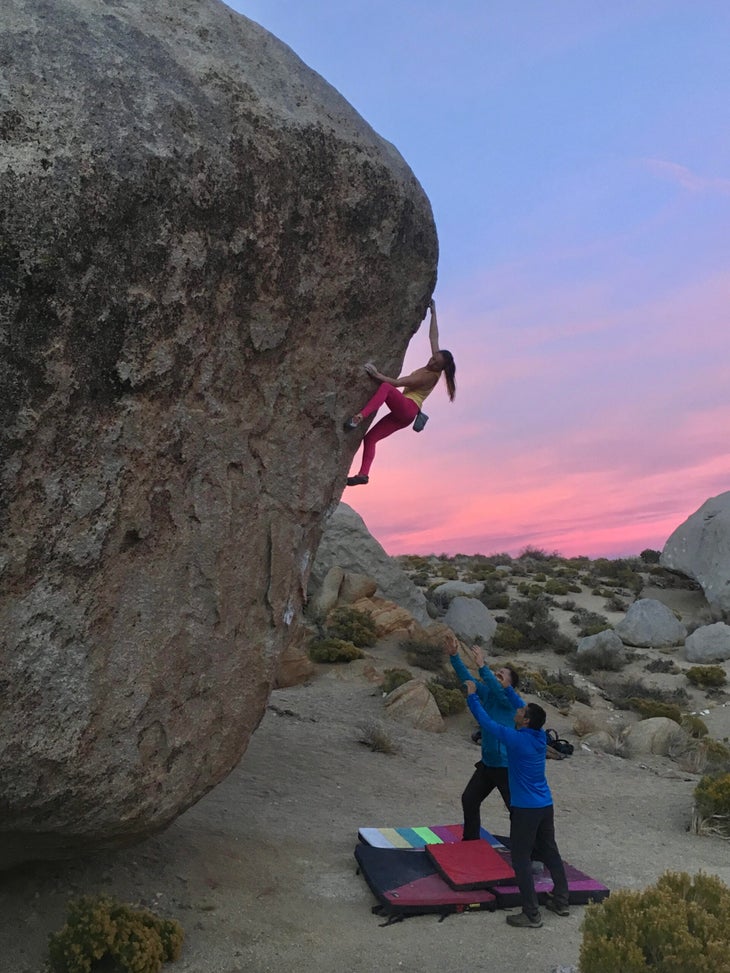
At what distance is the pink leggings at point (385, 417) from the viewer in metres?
5.58

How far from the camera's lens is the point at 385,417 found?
235 inches

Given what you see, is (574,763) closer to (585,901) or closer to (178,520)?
(585,901)

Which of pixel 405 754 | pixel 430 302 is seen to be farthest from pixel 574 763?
pixel 430 302

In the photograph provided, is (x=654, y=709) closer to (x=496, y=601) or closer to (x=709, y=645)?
(x=709, y=645)

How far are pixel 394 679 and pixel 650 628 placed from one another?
37.4ft

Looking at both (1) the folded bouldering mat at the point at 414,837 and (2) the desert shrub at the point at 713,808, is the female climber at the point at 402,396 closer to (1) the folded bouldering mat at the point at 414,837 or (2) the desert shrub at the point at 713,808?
(1) the folded bouldering mat at the point at 414,837

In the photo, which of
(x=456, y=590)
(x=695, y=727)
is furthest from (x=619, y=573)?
(x=695, y=727)

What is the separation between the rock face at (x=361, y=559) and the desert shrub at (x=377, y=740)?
23.7ft

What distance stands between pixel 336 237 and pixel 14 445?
2.31 meters

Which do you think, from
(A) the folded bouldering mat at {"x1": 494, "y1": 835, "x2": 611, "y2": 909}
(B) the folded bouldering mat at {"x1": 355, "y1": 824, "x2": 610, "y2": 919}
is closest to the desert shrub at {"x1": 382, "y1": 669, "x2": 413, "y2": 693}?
(B) the folded bouldering mat at {"x1": 355, "y1": 824, "x2": 610, "y2": 919}

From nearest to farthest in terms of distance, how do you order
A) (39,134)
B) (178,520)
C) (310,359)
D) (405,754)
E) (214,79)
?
(39,134) → (214,79) → (178,520) → (310,359) → (405,754)

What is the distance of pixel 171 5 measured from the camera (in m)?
4.38

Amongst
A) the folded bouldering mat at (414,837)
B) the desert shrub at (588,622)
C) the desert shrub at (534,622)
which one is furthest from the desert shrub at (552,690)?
the folded bouldering mat at (414,837)

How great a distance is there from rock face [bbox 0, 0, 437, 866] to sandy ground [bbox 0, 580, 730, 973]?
0.92 m
